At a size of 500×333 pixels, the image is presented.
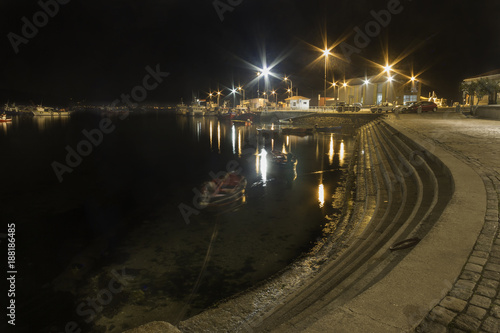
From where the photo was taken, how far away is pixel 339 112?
54844 millimetres

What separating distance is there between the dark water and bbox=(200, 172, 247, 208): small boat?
622 millimetres

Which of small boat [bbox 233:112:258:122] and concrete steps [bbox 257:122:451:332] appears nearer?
concrete steps [bbox 257:122:451:332]

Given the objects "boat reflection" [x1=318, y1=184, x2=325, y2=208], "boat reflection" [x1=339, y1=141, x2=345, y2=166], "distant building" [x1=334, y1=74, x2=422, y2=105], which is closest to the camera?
"boat reflection" [x1=318, y1=184, x2=325, y2=208]

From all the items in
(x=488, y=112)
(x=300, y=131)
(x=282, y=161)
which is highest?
(x=488, y=112)

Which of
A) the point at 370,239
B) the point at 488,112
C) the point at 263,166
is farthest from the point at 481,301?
the point at 488,112

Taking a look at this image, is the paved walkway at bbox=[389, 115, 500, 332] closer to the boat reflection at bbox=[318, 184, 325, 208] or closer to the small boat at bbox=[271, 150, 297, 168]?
the boat reflection at bbox=[318, 184, 325, 208]

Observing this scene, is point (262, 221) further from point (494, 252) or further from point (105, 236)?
point (494, 252)

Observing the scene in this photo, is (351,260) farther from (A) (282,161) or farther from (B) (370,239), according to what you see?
(A) (282,161)

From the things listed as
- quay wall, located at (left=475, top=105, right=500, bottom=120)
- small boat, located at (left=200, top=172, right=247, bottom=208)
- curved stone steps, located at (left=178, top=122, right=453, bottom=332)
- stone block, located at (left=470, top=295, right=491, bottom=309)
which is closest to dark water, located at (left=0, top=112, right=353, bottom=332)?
small boat, located at (left=200, top=172, right=247, bottom=208)

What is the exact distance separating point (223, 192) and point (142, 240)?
535cm

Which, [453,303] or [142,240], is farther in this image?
[142,240]

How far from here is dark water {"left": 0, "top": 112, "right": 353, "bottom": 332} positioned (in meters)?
7.67

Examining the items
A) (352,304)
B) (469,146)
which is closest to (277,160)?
(469,146)

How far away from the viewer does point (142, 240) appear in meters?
11.4
